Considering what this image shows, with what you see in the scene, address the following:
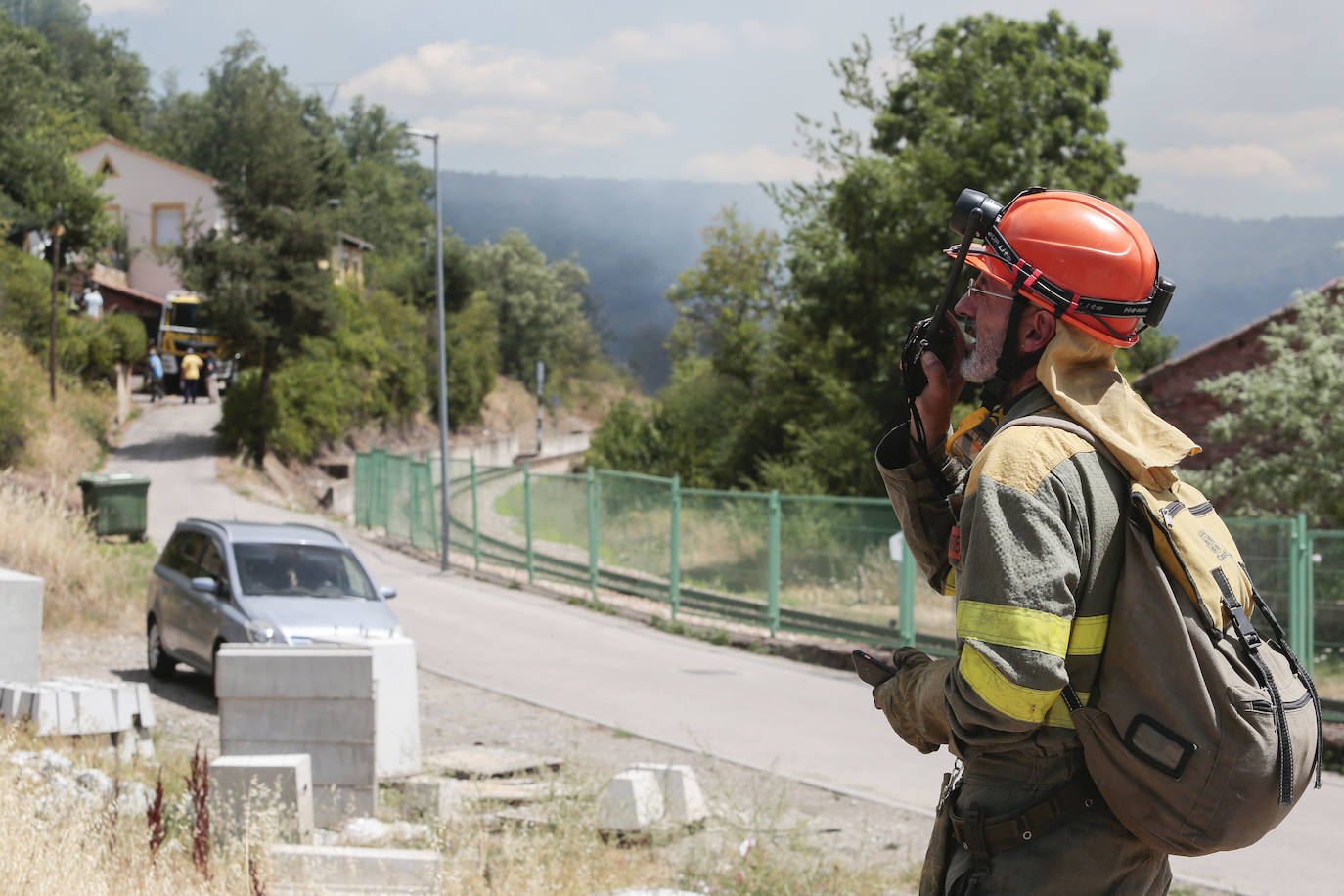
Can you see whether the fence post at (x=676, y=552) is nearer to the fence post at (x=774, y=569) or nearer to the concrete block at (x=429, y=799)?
the fence post at (x=774, y=569)

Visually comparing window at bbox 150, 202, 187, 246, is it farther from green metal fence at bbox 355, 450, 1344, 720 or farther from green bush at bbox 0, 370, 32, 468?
green metal fence at bbox 355, 450, 1344, 720

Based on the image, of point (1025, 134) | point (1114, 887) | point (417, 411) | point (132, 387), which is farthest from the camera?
point (417, 411)

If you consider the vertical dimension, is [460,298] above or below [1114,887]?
above

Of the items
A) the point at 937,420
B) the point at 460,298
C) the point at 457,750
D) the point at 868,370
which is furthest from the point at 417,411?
the point at 937,420

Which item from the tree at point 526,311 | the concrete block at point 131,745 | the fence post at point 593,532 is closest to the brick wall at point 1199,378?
the fence post at point 593,532

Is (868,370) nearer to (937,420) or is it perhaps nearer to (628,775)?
(628,775)

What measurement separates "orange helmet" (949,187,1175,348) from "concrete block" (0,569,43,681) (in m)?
8.20

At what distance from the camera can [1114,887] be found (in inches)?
94.7

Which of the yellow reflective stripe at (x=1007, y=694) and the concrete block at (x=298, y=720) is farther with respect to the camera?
the concrete block at (x=298, y=720)

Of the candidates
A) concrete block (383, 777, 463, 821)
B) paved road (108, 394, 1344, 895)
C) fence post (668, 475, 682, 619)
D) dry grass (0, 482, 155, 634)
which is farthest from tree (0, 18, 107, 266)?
concrete block (383, 777, 463, 821)

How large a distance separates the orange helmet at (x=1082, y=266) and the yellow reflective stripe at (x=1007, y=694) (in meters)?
0.77

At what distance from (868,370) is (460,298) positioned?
4640cm

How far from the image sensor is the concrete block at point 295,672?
7.18 m

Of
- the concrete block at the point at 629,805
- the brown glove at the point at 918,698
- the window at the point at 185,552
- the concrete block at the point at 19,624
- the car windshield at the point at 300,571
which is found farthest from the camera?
the window at the point at 185,552
